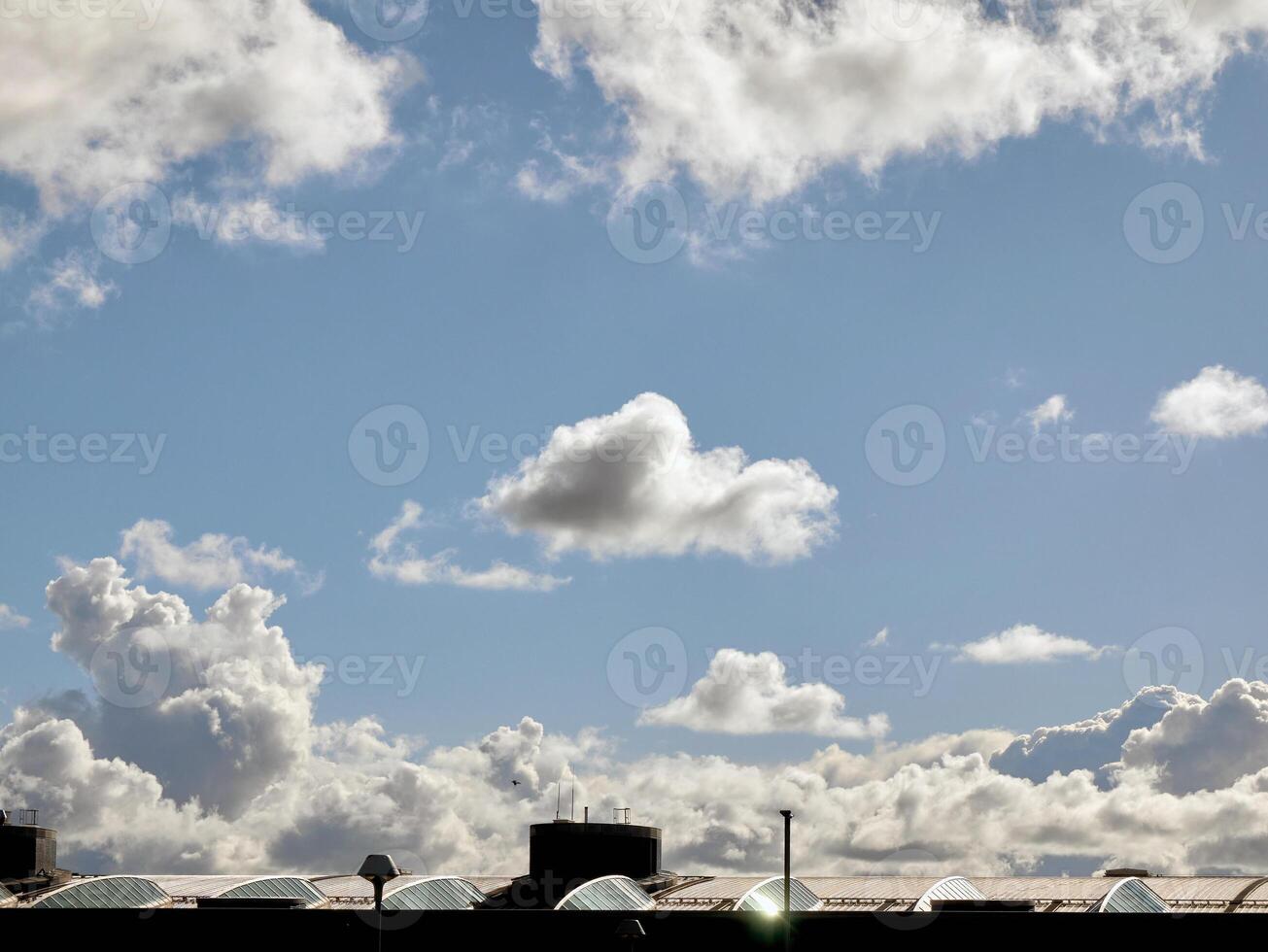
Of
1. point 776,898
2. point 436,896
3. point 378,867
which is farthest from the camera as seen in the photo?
point 436,896

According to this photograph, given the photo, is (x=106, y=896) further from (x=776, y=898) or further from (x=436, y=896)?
(x=776, y=898)

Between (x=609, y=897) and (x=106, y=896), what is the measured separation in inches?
1045

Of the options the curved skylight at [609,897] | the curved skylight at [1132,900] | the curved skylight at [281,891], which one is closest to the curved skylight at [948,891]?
the curved skylight at [1132,900]

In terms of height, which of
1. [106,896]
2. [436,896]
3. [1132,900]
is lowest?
[1132,900]

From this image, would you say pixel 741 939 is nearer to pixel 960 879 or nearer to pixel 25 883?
pixel 960 879

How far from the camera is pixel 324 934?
72312 mm

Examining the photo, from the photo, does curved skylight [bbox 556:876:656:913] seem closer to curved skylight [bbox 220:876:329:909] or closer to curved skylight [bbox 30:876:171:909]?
curved skylight [bbox 220:876:329:909]

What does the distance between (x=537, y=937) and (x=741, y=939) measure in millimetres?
9902

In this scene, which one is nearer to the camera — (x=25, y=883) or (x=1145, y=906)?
(x=1145, y=906)

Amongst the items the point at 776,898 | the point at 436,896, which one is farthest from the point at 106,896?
the point at 776,898

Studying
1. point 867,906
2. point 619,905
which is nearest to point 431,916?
point 619,905

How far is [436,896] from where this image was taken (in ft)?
259

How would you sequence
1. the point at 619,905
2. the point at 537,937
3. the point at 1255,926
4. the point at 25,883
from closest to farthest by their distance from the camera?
1. the point at 1255,926
2. the point at 537,937
3. the point at 619,905
4. the point at 25,883

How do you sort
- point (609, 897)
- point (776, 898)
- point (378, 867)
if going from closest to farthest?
point (378, 867)
point (609, 897)
point (776, 898)
